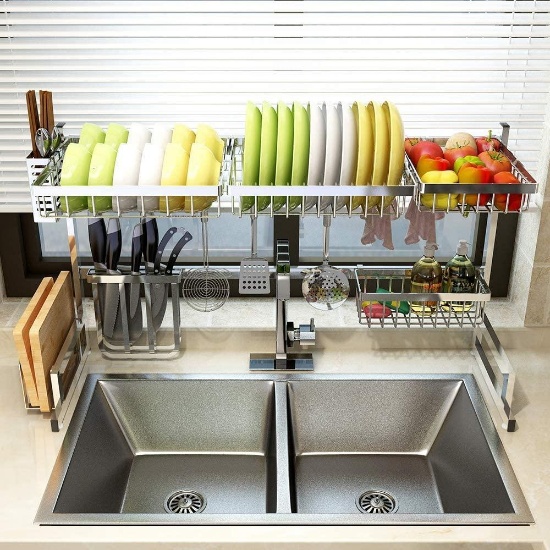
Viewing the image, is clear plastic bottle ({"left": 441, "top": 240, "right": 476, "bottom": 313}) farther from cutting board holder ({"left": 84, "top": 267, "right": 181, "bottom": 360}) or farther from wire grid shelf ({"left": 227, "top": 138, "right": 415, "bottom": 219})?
cutting board holder ({"left": 84, "top": 267, "right": 181, "bottom": 360})

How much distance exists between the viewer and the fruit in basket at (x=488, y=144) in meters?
1.61

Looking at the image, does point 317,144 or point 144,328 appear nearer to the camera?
point 317,144

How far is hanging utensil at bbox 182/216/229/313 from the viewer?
1.78 meters

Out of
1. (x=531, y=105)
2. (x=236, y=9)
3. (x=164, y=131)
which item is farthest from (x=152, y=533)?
(x=531, y=105)

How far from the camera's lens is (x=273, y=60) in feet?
5.59

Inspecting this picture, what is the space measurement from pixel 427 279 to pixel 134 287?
672 mm

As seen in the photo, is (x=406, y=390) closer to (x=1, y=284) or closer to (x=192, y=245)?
(x=192, y=245)

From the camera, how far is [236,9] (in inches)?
65.6

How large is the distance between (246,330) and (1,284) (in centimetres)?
67

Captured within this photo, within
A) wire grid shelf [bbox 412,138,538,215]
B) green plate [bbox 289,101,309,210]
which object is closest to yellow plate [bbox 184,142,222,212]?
green plate [bbox 289,101,309,210]

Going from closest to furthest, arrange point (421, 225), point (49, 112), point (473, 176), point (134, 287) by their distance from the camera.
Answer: point (473, 176), point (49, 112), point (421, 225), point (134, 287)

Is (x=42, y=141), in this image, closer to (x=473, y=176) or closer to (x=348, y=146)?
(x=348, y=146)

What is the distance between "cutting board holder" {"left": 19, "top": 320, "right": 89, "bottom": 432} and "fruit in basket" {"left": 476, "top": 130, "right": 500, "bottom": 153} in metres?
0.98

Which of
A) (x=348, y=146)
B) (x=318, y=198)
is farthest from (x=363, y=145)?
(x=318, y=198)
